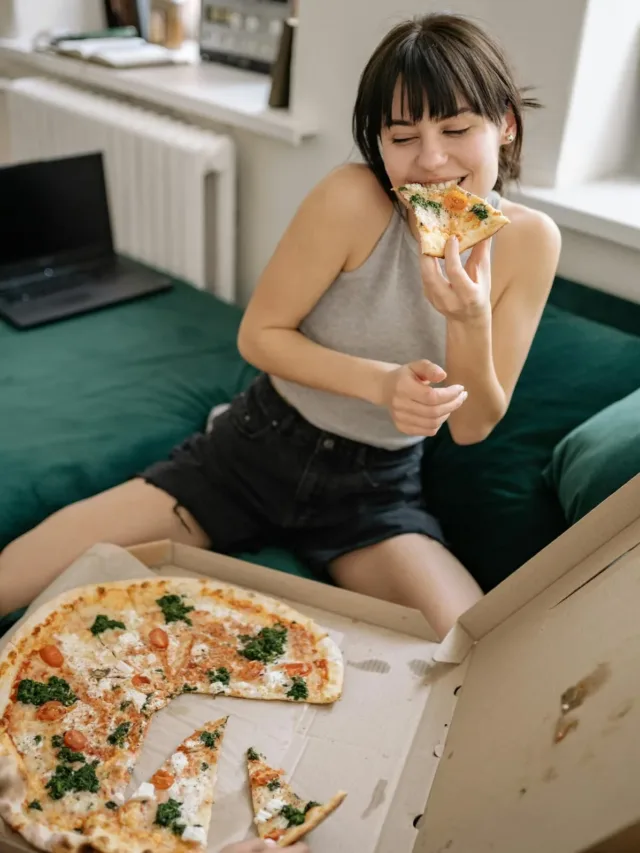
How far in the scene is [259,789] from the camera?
2.83 ft

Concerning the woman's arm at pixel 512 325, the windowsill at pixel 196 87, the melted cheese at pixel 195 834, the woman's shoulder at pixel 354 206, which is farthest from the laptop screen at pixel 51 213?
the melted cheese at pixel 195 834

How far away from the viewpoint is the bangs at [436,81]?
102cm

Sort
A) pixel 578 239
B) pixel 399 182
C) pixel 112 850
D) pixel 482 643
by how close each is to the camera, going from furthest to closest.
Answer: pixel 578 239
pixel 399 182
pixel 482 643
pixel 112 850

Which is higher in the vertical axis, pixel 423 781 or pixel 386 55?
pixel 386 55

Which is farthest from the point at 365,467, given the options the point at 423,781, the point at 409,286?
the point at 423,781

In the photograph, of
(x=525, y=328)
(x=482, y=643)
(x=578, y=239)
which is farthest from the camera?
(x=578, y=239)

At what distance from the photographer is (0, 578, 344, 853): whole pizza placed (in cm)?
83

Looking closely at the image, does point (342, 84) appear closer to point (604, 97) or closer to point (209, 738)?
point (604, 97)

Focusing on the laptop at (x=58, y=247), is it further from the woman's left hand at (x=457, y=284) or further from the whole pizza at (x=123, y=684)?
the woman's left hand at (x=457, y=284)

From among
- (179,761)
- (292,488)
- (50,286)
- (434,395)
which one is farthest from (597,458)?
(50,286)

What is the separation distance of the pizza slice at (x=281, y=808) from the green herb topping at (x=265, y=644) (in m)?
0.16

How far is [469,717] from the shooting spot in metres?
0.88

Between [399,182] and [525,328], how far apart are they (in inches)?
12.0

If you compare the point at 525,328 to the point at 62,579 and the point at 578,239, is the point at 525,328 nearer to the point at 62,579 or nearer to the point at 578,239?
the point at 578,239
